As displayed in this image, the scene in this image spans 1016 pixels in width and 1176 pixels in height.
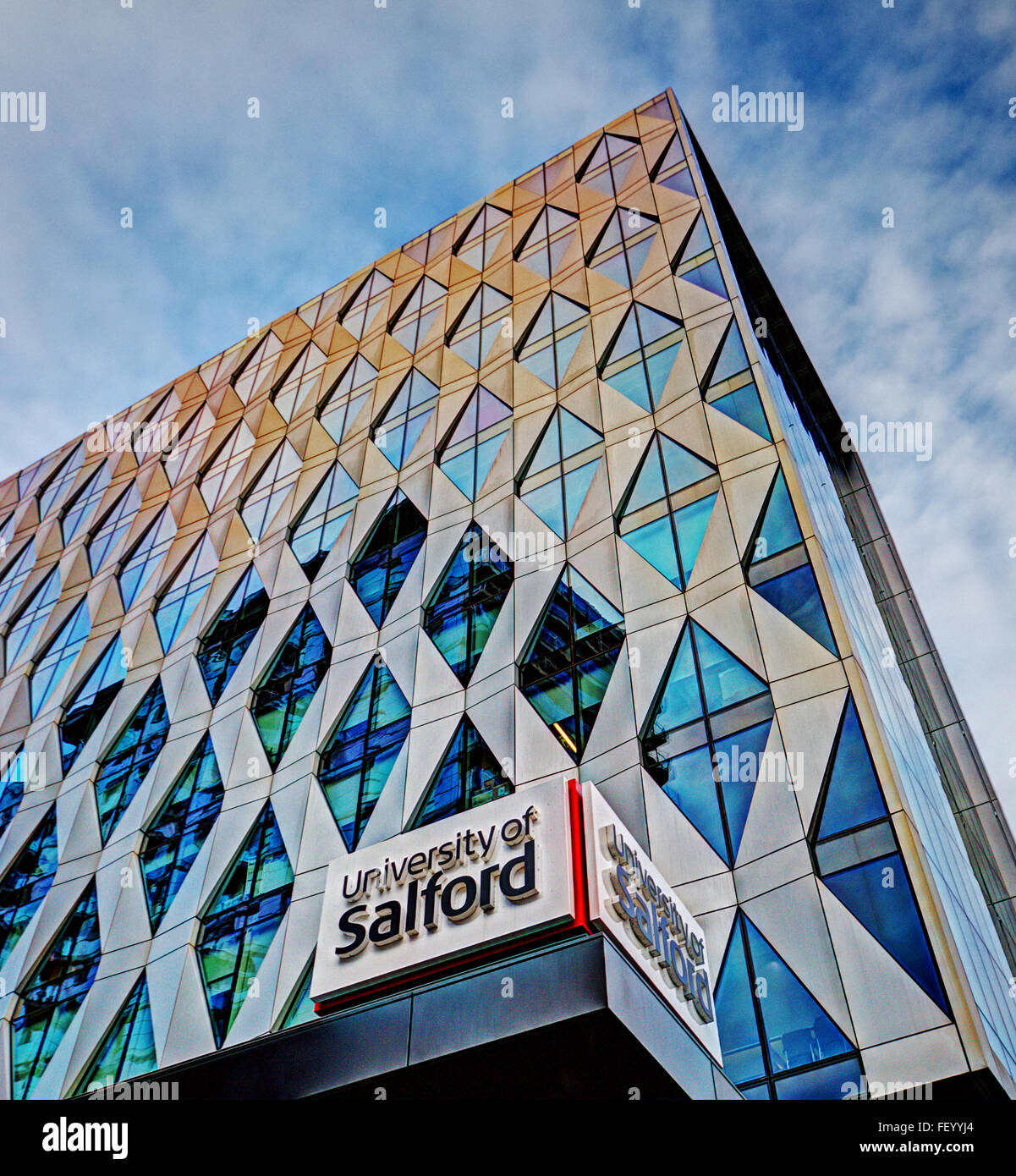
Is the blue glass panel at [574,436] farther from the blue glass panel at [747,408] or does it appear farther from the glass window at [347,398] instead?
Result: the glass window at [347,398]

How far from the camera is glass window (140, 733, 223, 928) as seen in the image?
19.1 m

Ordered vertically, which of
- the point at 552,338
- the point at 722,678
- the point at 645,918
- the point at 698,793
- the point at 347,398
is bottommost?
the point at 645,918

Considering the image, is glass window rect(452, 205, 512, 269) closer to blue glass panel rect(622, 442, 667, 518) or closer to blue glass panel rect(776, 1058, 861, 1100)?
blue glass panel rect(622, 442, 667, 518)

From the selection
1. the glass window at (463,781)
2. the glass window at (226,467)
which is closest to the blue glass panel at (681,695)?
the glass window at (463,781)

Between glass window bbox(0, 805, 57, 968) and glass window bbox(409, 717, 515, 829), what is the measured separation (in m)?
10.3

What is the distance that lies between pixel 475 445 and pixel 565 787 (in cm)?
1284

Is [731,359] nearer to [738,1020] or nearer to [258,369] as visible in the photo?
[738,1020]

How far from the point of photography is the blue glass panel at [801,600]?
531 inches

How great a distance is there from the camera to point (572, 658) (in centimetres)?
1595

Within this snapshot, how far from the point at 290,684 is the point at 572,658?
7.01 meters

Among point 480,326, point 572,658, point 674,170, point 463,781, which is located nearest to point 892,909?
point 572,658

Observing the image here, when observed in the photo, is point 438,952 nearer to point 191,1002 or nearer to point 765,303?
point 191,1002

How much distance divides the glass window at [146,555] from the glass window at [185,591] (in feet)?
5.05

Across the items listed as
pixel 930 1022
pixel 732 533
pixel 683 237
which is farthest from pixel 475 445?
pixel 930 1022
